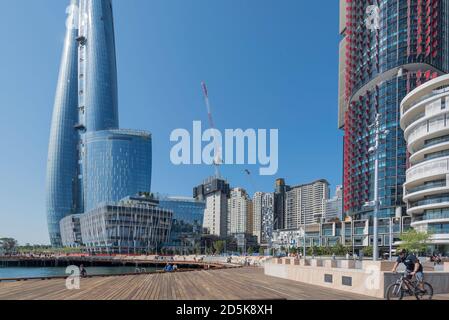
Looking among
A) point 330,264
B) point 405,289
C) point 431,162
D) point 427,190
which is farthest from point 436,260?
point 405,289

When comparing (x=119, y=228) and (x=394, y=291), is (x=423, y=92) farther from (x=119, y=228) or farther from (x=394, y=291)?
(x=119, y=228)

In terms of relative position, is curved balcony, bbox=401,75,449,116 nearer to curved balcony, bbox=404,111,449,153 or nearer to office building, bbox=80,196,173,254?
curved balcony, bbox=404,111,449,153

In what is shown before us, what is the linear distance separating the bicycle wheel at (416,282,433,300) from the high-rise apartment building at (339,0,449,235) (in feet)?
379

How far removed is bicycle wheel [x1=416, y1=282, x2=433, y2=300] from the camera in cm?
1715

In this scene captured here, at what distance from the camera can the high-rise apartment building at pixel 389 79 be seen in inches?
5113

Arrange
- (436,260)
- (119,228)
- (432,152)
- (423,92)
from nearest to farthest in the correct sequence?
(436,260), (432,152), (423,92), (119,228)

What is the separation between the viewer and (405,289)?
56.1 feet

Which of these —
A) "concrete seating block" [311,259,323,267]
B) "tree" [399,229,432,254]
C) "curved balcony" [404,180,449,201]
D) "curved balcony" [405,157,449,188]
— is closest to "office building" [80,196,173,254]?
"curved balcony" [404,180,449,201]

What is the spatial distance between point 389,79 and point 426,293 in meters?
136

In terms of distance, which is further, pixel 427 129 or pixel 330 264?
pixel 427 129

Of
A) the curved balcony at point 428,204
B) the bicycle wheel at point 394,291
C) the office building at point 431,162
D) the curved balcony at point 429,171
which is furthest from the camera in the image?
the curved balcony at point 428,204

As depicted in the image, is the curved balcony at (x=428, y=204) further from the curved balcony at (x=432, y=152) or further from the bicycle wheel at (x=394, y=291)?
the bicycle wheel at (x=394, y=291)

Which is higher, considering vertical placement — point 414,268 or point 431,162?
point 431,162

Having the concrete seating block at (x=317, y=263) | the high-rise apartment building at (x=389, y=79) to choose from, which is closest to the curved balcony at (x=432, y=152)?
the high-rise apartment building at (x=389, y=79)
